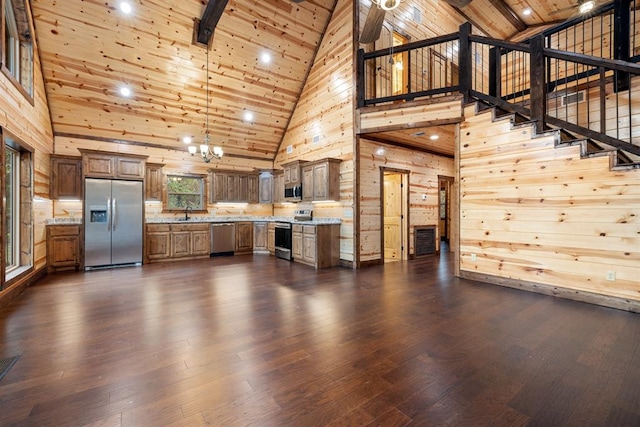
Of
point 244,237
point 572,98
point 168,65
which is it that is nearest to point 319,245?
point 244,237

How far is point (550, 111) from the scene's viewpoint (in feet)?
18.0

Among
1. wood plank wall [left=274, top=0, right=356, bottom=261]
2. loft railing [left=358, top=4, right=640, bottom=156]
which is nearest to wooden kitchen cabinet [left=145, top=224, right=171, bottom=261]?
wood plank wall [left=274, top=0, right=356, bottom=261]

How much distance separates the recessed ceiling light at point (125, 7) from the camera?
15.9 ft

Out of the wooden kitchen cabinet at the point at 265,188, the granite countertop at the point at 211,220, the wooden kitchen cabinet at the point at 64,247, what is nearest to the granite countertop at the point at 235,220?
the granite countertop at the point at 211,220

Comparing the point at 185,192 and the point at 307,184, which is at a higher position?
the point at 307,184

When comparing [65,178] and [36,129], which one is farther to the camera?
[65,178]

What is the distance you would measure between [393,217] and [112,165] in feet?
20.9

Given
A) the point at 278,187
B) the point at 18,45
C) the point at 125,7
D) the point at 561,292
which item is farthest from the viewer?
the point at 278,187

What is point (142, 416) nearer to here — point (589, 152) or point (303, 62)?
point (589, 152)

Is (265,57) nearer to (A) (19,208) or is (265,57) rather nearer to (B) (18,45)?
(B) (18,45)

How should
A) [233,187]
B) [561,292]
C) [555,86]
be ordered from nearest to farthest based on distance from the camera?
[561,292]
[555,86]
[233,187]

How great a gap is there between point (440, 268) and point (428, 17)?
20.4 feet

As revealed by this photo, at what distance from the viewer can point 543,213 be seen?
409 cm

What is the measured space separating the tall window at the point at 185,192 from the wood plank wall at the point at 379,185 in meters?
4.55
